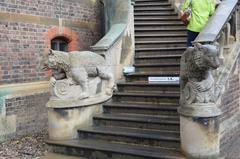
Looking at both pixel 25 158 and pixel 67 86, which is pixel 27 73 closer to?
pixel 67 86

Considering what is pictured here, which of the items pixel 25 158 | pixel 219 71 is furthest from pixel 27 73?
pixel 219 71

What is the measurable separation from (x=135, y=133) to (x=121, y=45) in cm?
246

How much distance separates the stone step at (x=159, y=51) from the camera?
850 centimetres

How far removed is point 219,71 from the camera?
242 inches

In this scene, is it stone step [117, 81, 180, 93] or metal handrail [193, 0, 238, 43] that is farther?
stone step [117, 81, 180, 93]

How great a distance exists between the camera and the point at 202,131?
17.5 ft

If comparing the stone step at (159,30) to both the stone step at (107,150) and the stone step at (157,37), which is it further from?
the stone step at (107,150)

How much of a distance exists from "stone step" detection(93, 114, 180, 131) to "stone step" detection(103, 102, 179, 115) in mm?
83

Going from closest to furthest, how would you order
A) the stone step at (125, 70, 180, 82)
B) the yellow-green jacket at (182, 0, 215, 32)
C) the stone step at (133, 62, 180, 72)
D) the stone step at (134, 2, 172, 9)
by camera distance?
the yellow-green jacket at (182, 0, 215, 32), the stone step at (125, 70, 180, 82), the stone step at (133, 62, 180, 72), the stone step at (134, 2, 172, 9)

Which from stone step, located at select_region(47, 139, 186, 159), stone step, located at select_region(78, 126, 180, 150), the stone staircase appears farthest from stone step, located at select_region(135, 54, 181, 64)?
stone step, located at select_region(47, 139, 186, 159)

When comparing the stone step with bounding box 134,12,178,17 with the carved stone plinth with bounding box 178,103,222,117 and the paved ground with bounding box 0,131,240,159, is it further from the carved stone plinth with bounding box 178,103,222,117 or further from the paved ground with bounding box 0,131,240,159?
the carved stone plinth with bounding box 178,103,222,117

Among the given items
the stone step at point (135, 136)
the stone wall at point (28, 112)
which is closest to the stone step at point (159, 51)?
the stone wall at point (28, 112)

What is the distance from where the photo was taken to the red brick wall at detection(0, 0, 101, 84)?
7629 millimetres

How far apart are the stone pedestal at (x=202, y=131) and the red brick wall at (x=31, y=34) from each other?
4028 mm
